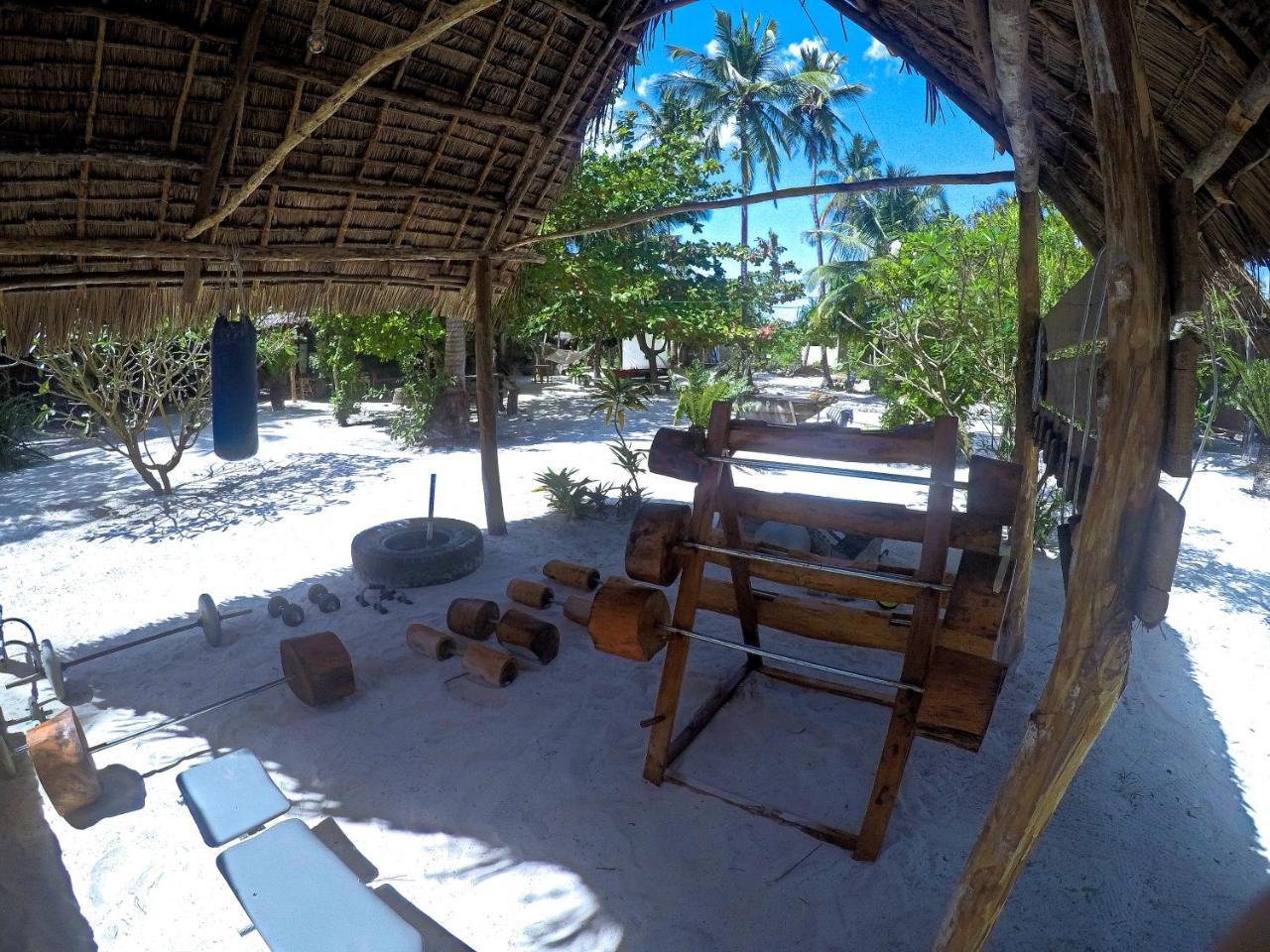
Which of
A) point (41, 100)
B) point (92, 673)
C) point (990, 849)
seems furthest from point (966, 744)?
point (41, 100)

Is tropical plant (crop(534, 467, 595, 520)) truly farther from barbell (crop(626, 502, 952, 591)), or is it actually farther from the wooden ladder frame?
barbell (crop(626, 502, 952, 591))

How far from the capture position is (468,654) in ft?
12.8

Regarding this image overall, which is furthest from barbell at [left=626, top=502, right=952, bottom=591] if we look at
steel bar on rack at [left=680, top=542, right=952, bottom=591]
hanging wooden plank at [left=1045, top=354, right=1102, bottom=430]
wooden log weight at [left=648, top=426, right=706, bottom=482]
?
hanging wooden plank at [left=1045, top=354, right=1102, bottom=430]

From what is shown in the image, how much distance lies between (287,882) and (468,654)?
171cm

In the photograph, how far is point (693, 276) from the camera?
53.4ft

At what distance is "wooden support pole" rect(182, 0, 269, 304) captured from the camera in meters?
3.48

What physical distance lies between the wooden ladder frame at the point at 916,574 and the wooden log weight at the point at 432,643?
153 centimetres

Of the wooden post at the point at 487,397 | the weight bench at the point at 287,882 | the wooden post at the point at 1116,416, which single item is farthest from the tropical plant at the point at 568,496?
the wooden post at the point at 1116,416

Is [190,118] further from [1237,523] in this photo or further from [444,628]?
[1237,523]

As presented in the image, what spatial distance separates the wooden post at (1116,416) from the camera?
148 cm

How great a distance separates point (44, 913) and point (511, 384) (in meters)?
12.2

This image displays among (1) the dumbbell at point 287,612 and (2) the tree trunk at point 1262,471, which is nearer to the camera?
(1) the dumbbell at point 287,612

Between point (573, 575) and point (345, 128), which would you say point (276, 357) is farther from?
point (573, 575)

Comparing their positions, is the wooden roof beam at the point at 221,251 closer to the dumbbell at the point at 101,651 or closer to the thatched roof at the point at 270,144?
the thatched roof at the point at 270,144
